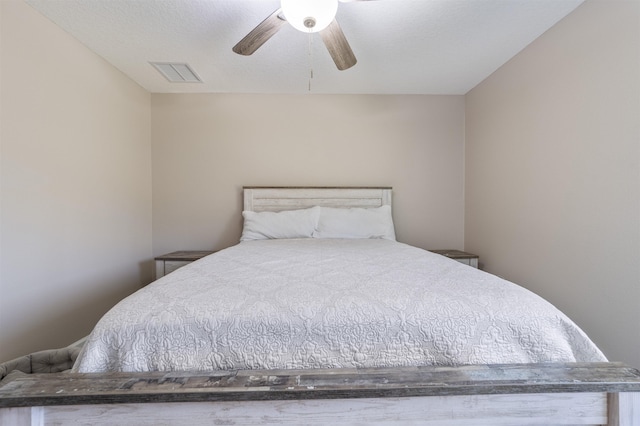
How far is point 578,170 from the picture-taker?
1579mm

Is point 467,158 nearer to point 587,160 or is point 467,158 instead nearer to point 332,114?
point 587,160

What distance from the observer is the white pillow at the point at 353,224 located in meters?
2.52

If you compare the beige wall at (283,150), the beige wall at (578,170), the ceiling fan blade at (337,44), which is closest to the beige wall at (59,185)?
the beige wall at (283,150)

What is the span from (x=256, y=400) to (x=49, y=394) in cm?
58

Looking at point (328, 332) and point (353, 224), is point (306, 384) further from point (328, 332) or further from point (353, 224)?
point (353, 224)

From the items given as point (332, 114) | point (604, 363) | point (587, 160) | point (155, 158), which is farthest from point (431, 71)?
point (155, 158)

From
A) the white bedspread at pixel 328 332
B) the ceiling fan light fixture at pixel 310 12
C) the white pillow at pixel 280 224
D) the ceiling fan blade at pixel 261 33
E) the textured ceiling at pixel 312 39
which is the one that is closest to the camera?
the white bedspread at pixel 328 332

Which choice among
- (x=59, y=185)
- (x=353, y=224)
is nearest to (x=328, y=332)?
(x=353, y=224)

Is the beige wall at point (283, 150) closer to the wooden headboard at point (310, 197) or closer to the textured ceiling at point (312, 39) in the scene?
the wooden headboard at point (310, 197)

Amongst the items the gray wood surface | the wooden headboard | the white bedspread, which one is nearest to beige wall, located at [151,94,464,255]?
the wooden headboard

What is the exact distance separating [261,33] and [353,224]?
66.3 inches

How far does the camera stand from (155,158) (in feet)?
9.25

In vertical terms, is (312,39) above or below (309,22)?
above

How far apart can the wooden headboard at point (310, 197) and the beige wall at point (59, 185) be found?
3.91ft
